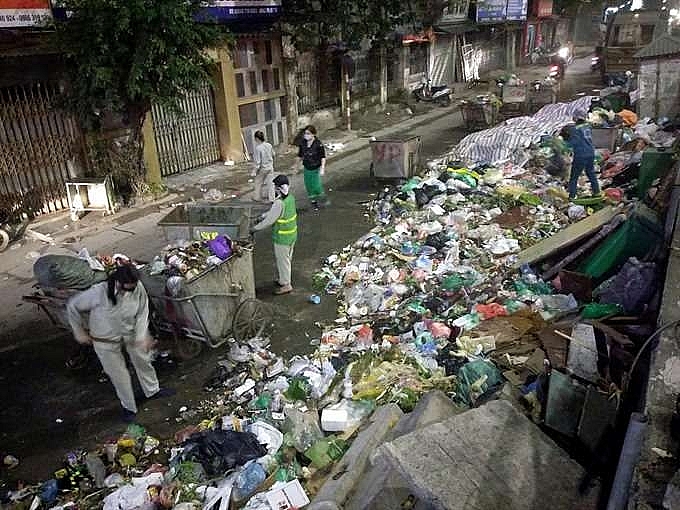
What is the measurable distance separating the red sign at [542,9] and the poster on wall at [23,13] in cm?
3026

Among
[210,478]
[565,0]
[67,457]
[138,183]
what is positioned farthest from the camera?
[565,0]

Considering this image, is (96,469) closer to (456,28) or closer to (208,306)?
(208,306)

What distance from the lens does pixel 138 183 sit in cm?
1117

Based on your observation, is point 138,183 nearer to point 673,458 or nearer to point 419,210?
point 419,210

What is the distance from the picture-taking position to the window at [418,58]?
22.2 meters

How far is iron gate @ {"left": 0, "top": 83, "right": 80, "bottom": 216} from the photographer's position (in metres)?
9.59

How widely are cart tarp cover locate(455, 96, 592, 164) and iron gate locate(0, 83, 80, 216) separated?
790 centimetres

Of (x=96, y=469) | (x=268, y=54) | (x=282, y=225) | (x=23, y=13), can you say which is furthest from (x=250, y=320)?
(x=268, y=54)

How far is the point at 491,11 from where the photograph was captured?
87.2ft

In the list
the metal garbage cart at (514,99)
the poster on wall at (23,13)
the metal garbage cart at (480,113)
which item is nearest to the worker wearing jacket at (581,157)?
the metal garbage cart at (480,113)

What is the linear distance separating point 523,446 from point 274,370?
2865 mm

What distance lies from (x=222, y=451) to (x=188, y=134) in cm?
1015

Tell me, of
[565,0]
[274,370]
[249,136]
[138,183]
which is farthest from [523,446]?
[565,0]

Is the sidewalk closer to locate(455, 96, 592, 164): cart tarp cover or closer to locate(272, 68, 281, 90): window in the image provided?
locate(272, 68, 281, 90): window
